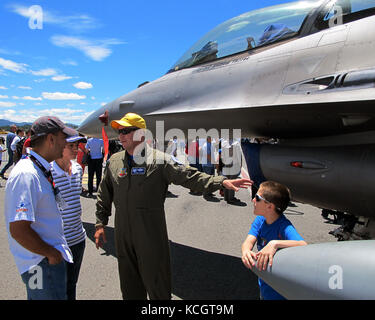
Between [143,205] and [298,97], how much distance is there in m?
1.72

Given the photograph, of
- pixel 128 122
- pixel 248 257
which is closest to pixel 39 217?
pixel 128 122

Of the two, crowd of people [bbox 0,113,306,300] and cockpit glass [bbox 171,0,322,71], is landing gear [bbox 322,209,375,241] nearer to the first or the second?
crowd of people [bbox 0,113,306,300]

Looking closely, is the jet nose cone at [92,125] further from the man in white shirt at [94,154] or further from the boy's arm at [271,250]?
the boy's arm at [271,250]

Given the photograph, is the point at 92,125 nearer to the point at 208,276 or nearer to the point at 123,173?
the point at 123,173

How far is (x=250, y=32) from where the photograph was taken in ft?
11.5

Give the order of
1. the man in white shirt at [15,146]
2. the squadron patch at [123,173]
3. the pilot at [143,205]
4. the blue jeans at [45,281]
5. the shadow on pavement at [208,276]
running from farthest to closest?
1. the man in white shirt at [15,146]
2. the shadow on pavement at [208,276]
3. the squadron patch at [123,173]
4. the pilot at [143,205]
5. the blue jeans at [45,281]

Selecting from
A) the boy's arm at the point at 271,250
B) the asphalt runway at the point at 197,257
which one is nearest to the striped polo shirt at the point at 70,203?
the asphalt runway at the point at 197,257

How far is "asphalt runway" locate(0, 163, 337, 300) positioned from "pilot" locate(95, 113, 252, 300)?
88 centimetres

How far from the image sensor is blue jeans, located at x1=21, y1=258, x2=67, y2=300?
5.32ft

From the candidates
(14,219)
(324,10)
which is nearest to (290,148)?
(324,10)

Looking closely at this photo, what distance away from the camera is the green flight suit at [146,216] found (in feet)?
7.22

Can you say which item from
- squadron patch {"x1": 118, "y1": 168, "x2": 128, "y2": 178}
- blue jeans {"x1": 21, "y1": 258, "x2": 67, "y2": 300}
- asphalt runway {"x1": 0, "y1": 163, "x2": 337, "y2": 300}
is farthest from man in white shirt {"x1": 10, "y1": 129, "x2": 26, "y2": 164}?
blue jeans {"x1": 21, "y1": 258, "x2": 67, "y2": 300}

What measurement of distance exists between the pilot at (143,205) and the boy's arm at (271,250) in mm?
512
